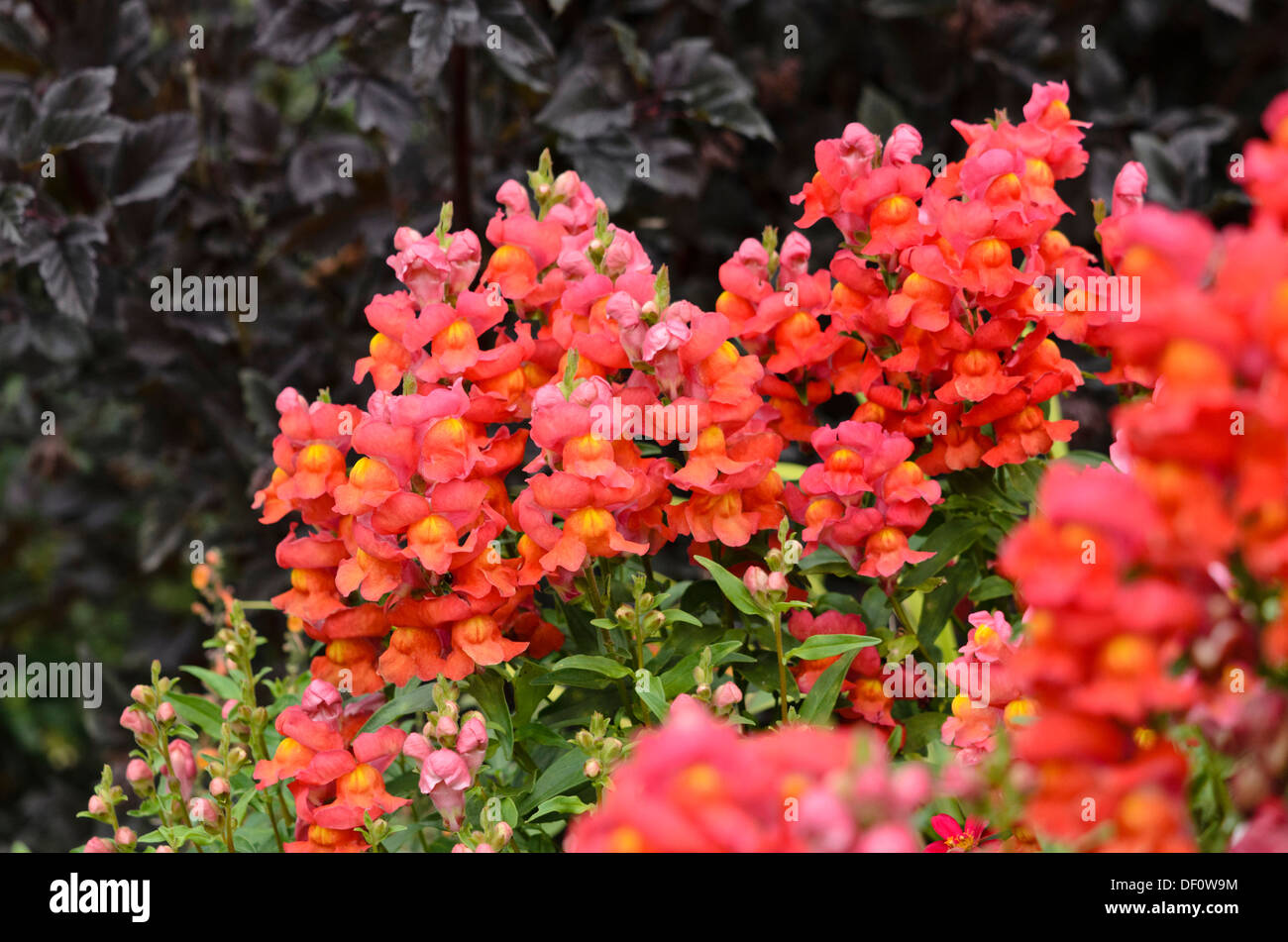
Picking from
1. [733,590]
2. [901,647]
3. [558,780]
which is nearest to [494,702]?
[558,780]

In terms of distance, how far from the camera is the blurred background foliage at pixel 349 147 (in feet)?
4.59

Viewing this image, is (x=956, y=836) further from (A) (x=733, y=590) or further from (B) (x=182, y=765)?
(B) (x=182, y=765)

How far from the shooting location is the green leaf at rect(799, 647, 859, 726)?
821 mm

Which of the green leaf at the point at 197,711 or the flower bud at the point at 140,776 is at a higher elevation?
the green leaf at the point at 197,711

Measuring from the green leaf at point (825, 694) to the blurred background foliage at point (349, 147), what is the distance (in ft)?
1.62

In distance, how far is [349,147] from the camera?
1568 mm

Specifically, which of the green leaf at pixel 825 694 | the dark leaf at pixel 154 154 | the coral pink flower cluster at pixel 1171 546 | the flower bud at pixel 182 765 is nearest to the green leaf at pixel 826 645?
the green leaf at pixel 825 694

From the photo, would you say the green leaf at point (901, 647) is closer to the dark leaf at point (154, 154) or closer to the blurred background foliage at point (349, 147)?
the blurred background foliage at point (349, 147)

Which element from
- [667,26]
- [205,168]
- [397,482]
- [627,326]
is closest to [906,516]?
[627,326]

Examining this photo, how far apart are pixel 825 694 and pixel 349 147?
104cm

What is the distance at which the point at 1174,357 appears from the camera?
43 centimetres
